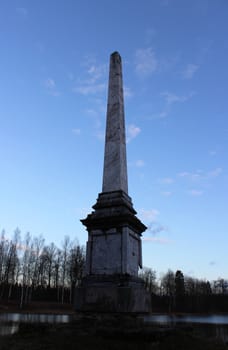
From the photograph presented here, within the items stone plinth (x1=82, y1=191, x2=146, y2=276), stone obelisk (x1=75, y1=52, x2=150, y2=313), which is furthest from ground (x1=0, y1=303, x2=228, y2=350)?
stone plinth (x1=82, y1=191, x2=146, y2=276)

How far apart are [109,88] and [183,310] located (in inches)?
2567

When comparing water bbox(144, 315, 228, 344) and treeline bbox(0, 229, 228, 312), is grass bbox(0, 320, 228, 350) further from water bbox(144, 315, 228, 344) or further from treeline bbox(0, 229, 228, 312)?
treeline bbox(0, 229, 228, 312)

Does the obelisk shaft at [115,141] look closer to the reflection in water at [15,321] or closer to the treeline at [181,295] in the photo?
the reflection in water at [15,321]

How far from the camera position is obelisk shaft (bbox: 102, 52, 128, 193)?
31.1 ft

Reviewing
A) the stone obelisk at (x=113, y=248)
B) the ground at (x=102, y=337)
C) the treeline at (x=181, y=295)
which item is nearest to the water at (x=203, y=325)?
the stone obelisk at (x=113, y=248)

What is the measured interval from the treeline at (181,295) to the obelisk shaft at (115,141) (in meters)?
52.2

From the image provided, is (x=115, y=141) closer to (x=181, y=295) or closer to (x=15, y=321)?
(x=15, y=321)

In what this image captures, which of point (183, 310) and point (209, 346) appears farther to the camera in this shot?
point (183, 310)

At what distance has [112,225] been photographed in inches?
328

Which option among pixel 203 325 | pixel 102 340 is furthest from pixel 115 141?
pixel 203 325

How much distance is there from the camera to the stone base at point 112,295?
7.20m

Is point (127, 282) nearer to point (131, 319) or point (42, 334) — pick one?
point (131, 319)

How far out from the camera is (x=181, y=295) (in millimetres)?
73625

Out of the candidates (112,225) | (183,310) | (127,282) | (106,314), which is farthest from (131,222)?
(183,310)
